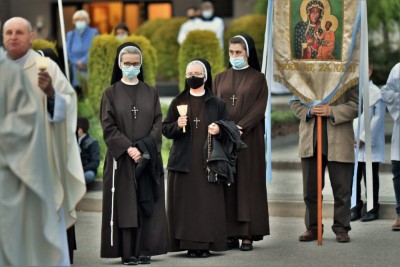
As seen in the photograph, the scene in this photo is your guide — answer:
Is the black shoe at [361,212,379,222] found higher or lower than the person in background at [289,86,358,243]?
lower

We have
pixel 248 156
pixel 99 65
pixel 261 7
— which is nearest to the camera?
pixel 248 156

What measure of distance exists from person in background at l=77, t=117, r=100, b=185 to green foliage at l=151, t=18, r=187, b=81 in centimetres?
1049

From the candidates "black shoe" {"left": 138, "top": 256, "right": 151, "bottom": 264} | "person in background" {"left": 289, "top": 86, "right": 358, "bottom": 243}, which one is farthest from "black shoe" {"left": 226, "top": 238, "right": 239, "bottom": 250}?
"black shoe" {"left": 138, "top": 256, "right": 151, "bottom": 264}

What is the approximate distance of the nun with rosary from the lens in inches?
518

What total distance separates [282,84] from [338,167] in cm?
106

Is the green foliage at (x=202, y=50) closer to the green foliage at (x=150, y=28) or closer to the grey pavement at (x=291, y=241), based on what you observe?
the grey pavement at (x=291, y=241)

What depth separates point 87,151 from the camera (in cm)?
1803

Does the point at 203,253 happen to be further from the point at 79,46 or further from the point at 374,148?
the point at 79,46

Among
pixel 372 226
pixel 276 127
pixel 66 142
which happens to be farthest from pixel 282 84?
pixel 276 127

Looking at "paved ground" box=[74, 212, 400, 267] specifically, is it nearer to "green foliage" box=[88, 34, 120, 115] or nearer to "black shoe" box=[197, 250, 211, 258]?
"black shoe" box=[197, 250, 211, 258]

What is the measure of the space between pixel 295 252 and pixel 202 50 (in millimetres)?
9115

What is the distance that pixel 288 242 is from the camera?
48.1 ft

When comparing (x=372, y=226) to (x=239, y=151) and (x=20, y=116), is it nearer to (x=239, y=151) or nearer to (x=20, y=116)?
(x=239, y=151)

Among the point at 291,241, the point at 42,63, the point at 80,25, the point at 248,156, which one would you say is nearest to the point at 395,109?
the point at 291,241
